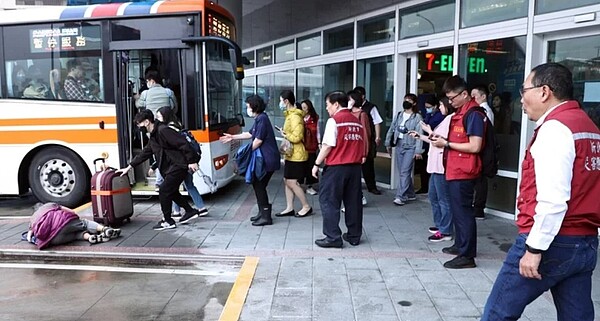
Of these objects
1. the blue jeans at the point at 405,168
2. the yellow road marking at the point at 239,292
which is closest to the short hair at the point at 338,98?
the yellow road marking at the point at 239,292

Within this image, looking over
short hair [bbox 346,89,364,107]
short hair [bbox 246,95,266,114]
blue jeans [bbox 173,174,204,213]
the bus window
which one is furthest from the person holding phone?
the bus window

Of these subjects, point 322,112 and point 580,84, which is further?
point 322,112

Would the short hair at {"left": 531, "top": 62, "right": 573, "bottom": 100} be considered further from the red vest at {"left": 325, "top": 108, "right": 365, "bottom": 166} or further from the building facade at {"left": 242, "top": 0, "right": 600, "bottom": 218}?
the building facade at {"left": 242, "top": 0, "right": 600, "bottom": 218}

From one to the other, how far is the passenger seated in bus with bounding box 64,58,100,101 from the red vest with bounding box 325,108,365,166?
13.6 feet

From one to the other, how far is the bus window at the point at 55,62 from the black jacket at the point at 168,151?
179cm

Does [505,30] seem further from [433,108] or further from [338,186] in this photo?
[338,186]

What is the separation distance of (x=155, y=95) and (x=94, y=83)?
1.16 meters

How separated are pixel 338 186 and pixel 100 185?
10.0 feet

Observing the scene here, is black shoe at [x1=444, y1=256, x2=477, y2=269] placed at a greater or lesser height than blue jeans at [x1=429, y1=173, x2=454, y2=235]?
lesser

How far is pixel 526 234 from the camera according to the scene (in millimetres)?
2422

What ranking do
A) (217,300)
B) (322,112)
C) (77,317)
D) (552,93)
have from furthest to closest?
(322,112) → (217,300) → (77,317) → (552,93)

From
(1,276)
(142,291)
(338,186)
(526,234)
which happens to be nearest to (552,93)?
(526,234)

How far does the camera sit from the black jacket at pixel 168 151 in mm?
5797

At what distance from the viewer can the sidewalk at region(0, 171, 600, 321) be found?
375 centimetres
